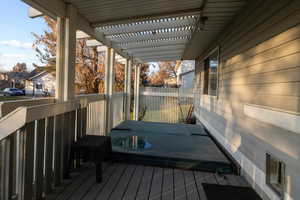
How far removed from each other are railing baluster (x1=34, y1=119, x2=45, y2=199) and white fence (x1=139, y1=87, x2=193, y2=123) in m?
7.83

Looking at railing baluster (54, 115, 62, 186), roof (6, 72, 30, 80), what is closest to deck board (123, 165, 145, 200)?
railing baluster (54, 115, 62, 186)

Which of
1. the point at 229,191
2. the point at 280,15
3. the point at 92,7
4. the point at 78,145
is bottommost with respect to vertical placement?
the point at 229,191

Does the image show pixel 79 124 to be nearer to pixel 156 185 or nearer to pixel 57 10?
pixel 156 185

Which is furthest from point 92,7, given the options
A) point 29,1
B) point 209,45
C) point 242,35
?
point 209,45

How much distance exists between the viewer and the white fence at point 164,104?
32.7 ft

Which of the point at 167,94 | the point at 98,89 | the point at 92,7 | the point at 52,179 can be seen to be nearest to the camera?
the point at 52,179

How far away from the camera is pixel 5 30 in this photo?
3.47m

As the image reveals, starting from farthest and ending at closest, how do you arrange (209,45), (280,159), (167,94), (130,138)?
(167,94), (209,45), (130,138), (280,159)

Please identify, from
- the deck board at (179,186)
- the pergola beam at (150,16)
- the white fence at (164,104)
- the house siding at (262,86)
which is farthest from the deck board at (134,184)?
the white fence at (164,104)

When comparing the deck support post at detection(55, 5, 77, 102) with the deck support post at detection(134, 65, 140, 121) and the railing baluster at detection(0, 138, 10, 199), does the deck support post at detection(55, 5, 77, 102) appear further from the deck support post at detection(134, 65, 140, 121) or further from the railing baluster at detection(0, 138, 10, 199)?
the deck support post at detection(134, 65, 140, 121)

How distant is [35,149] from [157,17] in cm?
276

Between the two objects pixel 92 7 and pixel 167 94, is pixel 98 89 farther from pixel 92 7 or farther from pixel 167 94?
pixel 92 7

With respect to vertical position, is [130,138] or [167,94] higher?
[167,94]

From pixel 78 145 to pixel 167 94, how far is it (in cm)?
759
